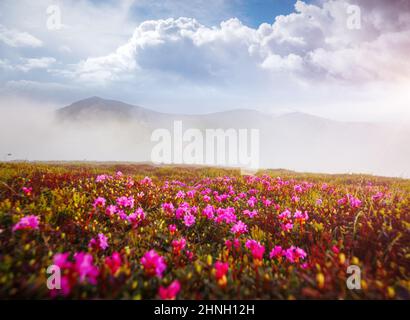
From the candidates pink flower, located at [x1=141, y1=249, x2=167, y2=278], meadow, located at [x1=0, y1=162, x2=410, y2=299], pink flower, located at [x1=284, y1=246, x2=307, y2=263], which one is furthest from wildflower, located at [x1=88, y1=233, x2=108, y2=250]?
pink flower, located at [x1=284, y1=246, x2=307, y2=263]

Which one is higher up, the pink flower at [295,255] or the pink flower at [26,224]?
the pink flower at [26,224]

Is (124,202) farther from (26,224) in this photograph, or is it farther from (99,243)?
(26,224)

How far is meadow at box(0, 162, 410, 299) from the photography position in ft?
7.11

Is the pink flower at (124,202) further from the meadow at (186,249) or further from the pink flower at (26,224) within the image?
the pink flower at (26,224)

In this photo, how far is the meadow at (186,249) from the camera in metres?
2.17

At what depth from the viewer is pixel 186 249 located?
368 centimetres

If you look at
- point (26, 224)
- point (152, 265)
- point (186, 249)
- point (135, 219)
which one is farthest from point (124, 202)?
point (152, 265)

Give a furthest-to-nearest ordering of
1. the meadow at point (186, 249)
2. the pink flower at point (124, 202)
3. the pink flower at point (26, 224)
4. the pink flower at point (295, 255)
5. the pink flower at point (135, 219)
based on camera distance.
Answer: the pink flower at point (124, 202) < the pink flower at point (135, 219) < the pink flower at point (295, 255) < the pink flower at point (26, 224) < the meadow at point (186, 249)

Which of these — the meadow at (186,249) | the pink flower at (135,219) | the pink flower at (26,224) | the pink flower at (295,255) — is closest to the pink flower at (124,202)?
the meadow at (186,249)

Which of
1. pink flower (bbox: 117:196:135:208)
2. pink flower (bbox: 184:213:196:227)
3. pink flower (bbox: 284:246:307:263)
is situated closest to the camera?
pink flower (bbox: 284:246:307:263)

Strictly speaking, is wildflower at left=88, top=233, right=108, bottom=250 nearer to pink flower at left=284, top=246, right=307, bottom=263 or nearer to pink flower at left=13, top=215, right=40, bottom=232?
pink flower at left=13, top=215, right=40, bottom=232
